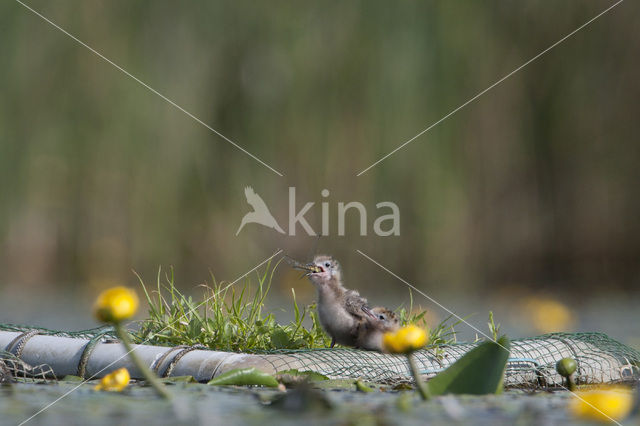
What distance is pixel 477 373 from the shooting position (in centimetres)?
226

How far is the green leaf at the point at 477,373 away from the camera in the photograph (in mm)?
2256

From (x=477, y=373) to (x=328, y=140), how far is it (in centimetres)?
398

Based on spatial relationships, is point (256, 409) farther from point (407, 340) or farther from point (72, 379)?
point (72, 379)

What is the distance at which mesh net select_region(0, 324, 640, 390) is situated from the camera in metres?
3.04

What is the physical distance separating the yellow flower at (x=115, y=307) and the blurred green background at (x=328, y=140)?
4126 mm

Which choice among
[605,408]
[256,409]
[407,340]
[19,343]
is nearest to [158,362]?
[19,343]

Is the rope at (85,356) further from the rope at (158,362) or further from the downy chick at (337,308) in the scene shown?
the downy chick at (337,308)

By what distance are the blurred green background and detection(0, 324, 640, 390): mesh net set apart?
7.70ft

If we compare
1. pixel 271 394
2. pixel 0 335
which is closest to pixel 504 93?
pixel 0 335

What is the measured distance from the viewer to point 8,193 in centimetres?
612

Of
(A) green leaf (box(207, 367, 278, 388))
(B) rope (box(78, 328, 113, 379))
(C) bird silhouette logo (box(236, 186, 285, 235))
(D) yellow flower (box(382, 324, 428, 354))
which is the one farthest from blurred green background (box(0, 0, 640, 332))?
(D) yellow flower (box(382, 324, 428, 354))

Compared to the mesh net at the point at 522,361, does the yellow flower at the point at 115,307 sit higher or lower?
higher

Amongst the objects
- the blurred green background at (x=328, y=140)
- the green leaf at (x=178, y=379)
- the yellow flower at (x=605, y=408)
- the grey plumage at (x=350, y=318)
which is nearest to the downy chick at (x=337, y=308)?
the grey plumage at (x=350, y=318)

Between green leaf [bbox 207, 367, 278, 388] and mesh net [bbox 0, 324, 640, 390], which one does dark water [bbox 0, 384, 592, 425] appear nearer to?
green leaf [bbox 207, 367, 278, 388]
